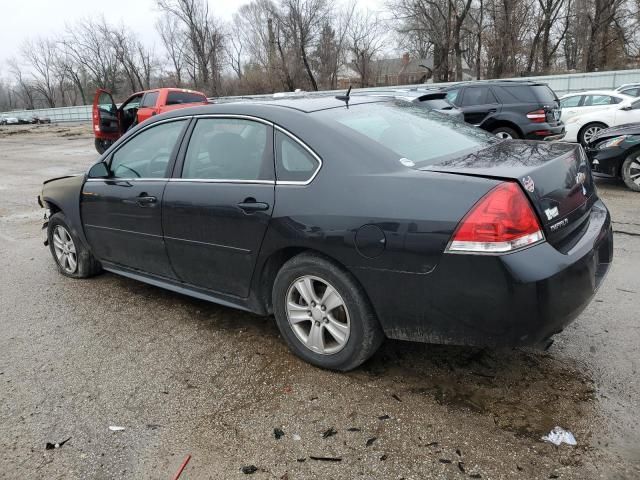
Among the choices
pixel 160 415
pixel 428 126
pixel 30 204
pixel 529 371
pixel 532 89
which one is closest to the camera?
pixel 160 415

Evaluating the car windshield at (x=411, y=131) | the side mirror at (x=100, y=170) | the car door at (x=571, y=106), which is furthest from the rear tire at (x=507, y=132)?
the side mirror at (x=100, y=170)

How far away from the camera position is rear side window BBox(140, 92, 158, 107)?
14.0m

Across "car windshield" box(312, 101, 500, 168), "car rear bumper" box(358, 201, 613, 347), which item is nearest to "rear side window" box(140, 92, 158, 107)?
"car windshield" box(312, 101, 500, 168)

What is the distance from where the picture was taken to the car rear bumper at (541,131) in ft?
34.1

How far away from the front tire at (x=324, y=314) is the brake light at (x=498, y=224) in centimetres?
65

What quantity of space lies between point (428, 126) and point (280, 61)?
1802 inches

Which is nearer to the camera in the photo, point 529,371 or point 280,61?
point 529,371

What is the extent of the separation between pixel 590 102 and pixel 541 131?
4103 mm

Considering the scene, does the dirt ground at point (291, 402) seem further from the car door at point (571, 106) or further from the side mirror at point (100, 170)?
the car door at point (571, 106)

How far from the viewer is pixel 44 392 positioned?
301 centimetres

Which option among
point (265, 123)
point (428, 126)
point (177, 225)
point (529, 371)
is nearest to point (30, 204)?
point (177, 225)

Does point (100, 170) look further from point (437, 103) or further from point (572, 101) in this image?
point (572, 101)

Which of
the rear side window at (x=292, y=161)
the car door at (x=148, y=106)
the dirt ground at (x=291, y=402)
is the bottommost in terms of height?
the dirt ground at (x=291, y=402)

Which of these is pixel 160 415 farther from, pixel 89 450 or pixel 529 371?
pixel 529 371
